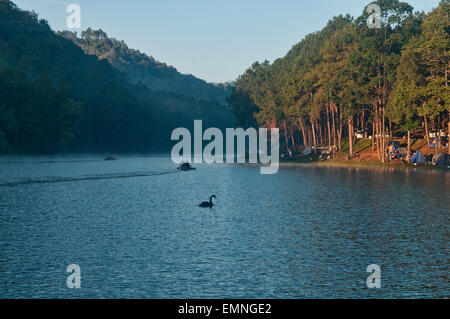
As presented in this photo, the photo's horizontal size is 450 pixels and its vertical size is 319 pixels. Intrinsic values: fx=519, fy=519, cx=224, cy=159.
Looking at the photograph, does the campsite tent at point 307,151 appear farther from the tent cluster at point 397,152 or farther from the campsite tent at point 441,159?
the campsite tent at point 441,159

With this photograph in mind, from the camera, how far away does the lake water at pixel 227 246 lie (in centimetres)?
1847

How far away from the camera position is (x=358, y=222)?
32719 millimetres

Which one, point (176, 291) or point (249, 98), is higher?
point (249, 98)

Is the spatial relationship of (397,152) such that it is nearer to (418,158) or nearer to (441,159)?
(418,158)

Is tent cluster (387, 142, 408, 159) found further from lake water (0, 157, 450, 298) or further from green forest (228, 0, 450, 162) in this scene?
lake water (0, 157, 450, 298)

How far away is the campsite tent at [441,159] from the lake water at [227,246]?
132ft

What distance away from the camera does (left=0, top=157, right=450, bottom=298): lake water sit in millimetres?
18469

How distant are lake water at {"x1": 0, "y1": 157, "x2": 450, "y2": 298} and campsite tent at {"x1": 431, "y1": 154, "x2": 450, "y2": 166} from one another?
40265mm

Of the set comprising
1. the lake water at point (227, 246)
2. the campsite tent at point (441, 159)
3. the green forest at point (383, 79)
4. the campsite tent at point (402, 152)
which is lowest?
the lake water at point (227, 246)

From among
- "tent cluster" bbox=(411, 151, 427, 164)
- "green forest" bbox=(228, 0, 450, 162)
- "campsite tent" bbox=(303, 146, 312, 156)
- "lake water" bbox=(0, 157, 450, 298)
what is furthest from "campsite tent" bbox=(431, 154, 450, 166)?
"campsite tent" bbox=(303, 146, 312, 156)

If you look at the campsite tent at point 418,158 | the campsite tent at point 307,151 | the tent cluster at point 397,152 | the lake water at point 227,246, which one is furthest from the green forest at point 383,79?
the lake water at point 227,246
